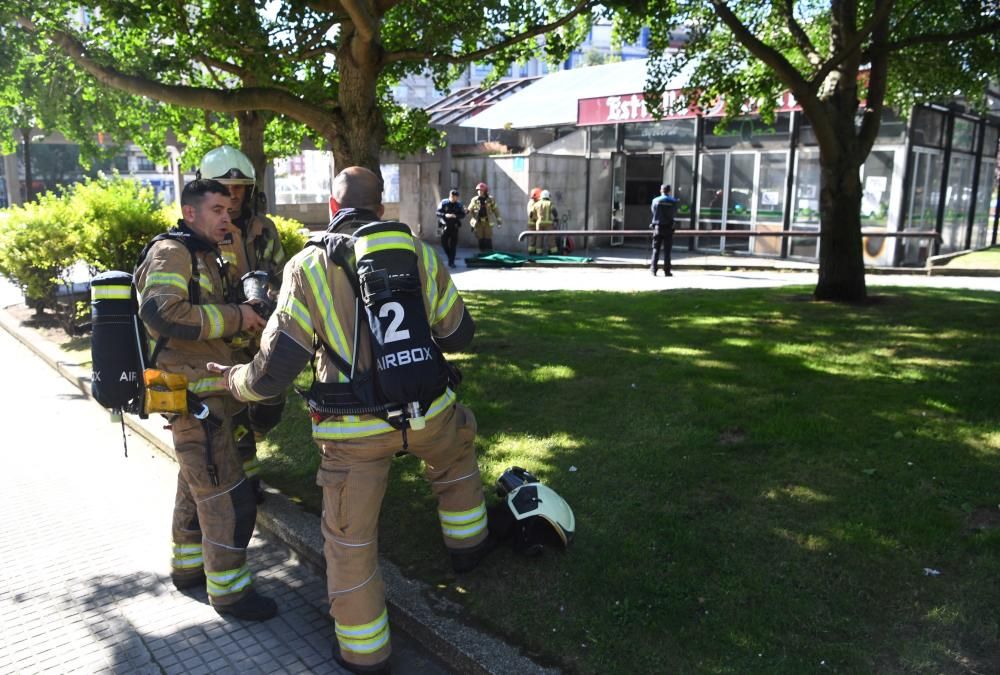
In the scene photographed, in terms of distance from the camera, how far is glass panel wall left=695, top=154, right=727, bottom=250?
20422 mm

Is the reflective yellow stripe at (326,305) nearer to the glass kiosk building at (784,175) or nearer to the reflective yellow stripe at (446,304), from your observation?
the reflective yellow stripe at (446,304)

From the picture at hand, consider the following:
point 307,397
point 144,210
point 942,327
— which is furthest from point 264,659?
point 144,210

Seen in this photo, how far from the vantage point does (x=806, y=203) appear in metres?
18.9

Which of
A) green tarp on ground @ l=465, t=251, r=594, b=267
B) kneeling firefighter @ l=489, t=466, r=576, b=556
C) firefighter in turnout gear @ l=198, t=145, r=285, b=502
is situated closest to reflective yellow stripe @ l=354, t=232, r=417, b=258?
firefighter in turnout gear @ l=198, t=145, r=285, b=502

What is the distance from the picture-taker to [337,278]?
3166mm

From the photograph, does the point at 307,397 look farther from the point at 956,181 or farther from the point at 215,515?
the point at 956,181

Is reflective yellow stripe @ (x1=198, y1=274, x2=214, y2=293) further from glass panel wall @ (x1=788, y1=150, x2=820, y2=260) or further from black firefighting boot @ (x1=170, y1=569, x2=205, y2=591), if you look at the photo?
glass panel wall @ (x1=788, y1=150, x2=820, y2=260)

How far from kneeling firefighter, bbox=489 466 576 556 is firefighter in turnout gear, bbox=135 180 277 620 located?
3.95 ft

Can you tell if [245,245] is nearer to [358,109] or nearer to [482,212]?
[358,109]

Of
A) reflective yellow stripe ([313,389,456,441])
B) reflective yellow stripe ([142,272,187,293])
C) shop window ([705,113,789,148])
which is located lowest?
reflective yellow stripe ([313,389,456,441])

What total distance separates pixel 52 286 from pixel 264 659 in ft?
30.7

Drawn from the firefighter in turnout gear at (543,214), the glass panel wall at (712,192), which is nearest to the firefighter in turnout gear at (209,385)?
the firefighter in turnout gear at (543,214)

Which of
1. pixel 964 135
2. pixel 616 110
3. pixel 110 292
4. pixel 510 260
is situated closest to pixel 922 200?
pixel 964 135

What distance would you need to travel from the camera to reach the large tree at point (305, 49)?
7.05 m
